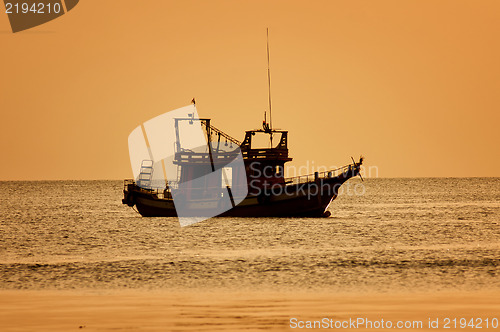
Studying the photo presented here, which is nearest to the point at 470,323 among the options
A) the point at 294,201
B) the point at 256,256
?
the point at 256,256

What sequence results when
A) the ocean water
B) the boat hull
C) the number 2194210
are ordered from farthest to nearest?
the boat hull < the ocean water < the number 2194210

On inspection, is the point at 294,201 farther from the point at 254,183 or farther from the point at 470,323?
the point at 470,323

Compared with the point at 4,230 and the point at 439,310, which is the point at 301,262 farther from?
the point at 4,230

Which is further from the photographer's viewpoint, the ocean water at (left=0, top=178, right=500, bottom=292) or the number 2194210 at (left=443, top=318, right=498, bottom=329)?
the ocean water at (left=0, top=178, right=500, bottom=292)

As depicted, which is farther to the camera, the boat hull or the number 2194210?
the boat hull

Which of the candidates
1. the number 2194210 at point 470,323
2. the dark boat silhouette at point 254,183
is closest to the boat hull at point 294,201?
the dark boat silhouette at point 254,183

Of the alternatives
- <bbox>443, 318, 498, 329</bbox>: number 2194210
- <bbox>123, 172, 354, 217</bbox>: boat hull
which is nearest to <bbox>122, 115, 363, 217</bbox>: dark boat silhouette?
<bbox>123, 172, 354, 217</bbox>: boat hull

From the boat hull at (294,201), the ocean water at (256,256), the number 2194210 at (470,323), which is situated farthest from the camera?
the boat hull at (294,201)

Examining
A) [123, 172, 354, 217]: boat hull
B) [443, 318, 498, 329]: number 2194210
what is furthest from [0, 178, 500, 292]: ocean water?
[443, 318, 498, 329]: number 2194210

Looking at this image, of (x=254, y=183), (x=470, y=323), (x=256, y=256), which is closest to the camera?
(x=470, y=323)

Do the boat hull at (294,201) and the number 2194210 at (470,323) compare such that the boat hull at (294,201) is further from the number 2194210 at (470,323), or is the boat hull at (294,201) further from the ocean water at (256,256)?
the number 2194210 at (470,323)

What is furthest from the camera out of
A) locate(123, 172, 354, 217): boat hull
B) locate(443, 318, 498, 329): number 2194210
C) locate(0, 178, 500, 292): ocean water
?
locate(123, 172, 354, 217): boat hull

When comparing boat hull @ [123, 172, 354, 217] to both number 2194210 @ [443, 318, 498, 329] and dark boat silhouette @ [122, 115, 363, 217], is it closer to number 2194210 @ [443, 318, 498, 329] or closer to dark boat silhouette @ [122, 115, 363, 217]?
dark boat silhouette @ [122, 115, 363, 217]

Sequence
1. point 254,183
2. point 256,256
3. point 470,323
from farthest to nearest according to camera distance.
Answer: point 254,183, point 256,256, point 470,323
